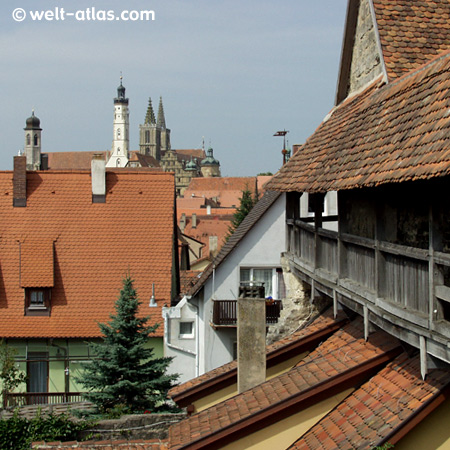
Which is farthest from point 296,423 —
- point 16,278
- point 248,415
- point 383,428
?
point 16,278

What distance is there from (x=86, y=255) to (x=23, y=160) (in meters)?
3.54

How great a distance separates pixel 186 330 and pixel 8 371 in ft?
16.9

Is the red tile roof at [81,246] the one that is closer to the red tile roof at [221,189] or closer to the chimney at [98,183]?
the chimney at [98,183]

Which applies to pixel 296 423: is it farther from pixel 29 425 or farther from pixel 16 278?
pixel 16 278

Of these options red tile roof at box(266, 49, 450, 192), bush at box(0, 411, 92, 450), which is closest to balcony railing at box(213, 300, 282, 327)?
bush at box(0, 411, 92, 450)

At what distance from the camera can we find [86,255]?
76.2 ft

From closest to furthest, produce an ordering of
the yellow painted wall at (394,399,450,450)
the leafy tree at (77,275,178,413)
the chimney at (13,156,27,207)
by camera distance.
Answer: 1. the yellow painted wall at (394,399,450,450)
2. the leafy tree at (77,275,178,413)
3. the chimney at (13,156,27,207)

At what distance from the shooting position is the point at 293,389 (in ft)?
28.9

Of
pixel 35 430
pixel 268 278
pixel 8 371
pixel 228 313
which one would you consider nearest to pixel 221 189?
pixel 268 278

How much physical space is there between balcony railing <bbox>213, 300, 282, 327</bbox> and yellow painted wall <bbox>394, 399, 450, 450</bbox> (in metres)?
14.7

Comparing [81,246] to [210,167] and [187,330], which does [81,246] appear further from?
[210,167]

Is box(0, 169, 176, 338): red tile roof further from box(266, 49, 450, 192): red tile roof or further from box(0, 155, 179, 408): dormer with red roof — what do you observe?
box(266, 49, 450, 192): red tile roof

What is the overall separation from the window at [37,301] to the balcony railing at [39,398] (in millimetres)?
2577

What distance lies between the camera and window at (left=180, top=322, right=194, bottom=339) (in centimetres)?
2220
